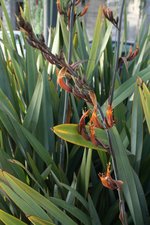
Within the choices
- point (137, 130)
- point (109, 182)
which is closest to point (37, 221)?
point (109, 182)

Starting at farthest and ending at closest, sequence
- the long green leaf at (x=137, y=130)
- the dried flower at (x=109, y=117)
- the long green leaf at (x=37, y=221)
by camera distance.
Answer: the long green leaf at (x=137, y=130) < the long green leaf at (x=37, y=221) < the dried flower at (x=109, y=117)

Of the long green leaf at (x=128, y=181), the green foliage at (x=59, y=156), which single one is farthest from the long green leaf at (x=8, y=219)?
the long green leaf at (x=128, y=181)

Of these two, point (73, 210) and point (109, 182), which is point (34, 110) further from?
point (109, 182)

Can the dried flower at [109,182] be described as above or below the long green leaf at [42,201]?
above

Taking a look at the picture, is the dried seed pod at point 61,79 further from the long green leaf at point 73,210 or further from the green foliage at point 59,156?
the long green leaf at point 73,210

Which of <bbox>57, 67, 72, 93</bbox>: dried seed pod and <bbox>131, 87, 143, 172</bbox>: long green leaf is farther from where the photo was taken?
<bbox>131, 87, 143, 172</bbox>: long green leaf

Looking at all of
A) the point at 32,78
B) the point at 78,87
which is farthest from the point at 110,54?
the point at 78,87

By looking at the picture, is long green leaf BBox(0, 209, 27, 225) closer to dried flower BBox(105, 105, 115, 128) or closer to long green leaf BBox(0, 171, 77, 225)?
long green leaf BBox(0, 171, 77, 225)

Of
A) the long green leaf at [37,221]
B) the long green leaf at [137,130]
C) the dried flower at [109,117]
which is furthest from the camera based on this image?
the long green leaf at [137,130]

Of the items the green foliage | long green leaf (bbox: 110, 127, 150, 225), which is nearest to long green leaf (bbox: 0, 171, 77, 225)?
the green foliage
